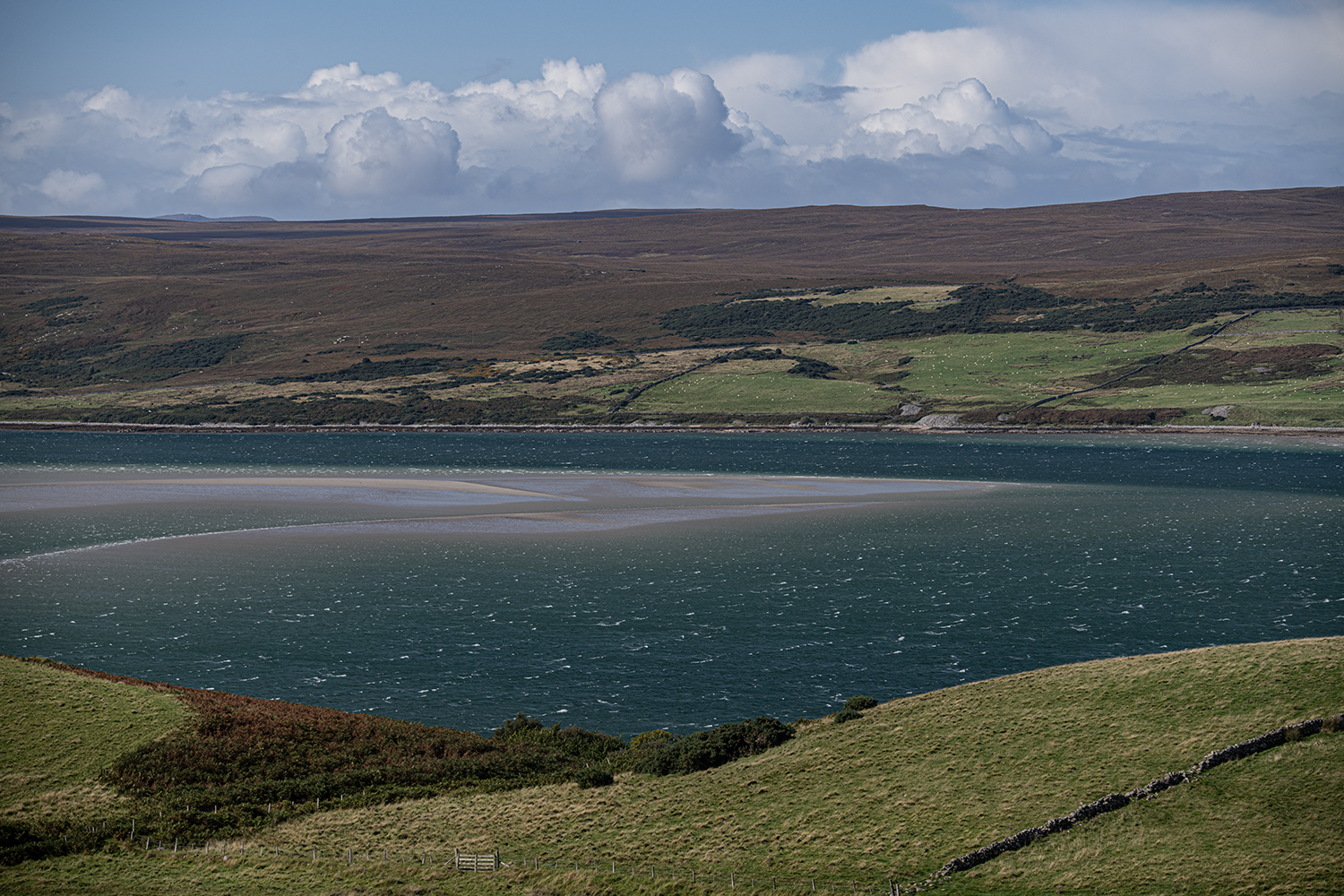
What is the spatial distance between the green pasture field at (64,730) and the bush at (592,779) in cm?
1249

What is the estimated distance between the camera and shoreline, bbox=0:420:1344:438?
6811 inches

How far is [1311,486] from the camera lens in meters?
109

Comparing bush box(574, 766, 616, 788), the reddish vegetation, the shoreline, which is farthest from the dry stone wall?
the shoreline

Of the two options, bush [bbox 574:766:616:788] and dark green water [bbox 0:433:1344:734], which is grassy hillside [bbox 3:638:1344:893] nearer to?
bush [bbox 574:766:616:788]

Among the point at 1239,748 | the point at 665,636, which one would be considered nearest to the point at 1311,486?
the point at 665,636

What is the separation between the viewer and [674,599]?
192 feet

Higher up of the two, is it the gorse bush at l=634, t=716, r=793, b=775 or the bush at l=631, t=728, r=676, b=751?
the gorse bush at l=634, t=716, r=793, b=775

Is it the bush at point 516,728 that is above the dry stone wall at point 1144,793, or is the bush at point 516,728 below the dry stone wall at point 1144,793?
below

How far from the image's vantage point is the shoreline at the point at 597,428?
173000 mm

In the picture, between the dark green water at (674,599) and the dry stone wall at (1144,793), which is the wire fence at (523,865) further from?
the dark green water at (674,599)

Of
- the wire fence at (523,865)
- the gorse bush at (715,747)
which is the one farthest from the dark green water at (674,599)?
the wire fence at (523,865)

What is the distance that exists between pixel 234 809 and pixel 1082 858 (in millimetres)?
20931

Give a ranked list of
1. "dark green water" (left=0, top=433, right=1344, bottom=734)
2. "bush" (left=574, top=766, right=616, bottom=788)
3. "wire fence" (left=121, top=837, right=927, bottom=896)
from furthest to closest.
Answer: "dark green water" (left=0, top=433, right=1344, bottom=734), "bush" (left=574, top=766, right=616, bottom=788), "wire fence" (left=121, top=837, right=927, bottom=896)

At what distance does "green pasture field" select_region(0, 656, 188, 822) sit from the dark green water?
714 cm
